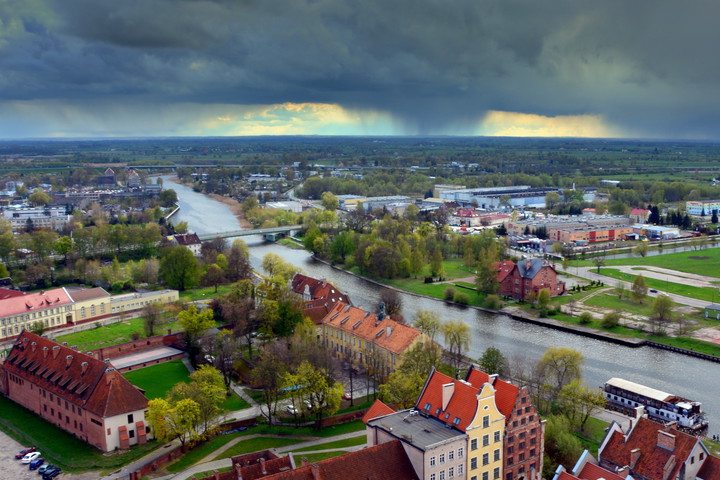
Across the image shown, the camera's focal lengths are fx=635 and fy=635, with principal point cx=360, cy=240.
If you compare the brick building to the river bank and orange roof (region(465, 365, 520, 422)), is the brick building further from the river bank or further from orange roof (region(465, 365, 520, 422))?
orange roof (region(465, 365, 520, 422))

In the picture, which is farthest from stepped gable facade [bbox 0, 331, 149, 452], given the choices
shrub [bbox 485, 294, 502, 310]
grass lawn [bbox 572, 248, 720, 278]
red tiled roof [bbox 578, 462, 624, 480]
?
grass lawn [bbox 572, 248, 720, 278]

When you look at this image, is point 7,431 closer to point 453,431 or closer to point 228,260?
point 453,431

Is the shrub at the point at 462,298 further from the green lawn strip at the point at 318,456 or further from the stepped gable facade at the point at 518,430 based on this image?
the stepped gable facade at the point at 518,430

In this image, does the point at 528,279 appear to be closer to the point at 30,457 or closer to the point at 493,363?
the point at 493,363

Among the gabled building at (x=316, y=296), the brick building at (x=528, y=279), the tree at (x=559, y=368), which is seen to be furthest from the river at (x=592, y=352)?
the gabled building at (x=316, y=296)

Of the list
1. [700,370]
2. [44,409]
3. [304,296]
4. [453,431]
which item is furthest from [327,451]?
[700,370]

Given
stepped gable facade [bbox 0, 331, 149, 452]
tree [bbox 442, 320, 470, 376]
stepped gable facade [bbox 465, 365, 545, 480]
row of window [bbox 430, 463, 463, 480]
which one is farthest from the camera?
tree [bbox 442, 320, 470, 376]
